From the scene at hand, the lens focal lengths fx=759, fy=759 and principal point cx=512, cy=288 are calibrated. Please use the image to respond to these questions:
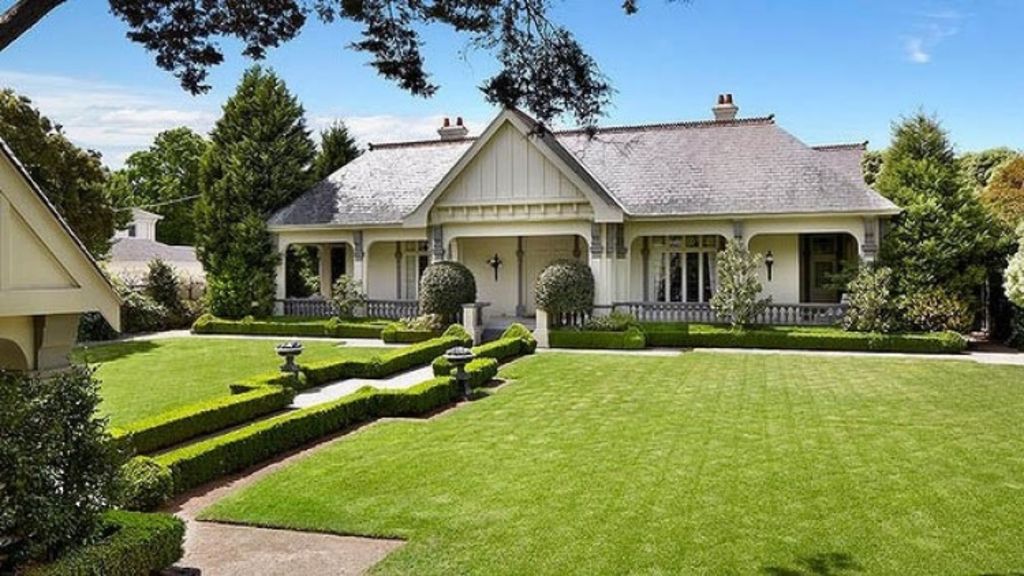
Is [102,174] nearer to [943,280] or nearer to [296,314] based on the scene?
[296,314]

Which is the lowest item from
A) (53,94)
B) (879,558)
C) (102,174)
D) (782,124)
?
(879,558)

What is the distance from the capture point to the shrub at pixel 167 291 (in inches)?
1223

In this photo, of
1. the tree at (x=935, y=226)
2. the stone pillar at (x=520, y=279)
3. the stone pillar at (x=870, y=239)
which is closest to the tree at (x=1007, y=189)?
the tree at (x=935, y=226)

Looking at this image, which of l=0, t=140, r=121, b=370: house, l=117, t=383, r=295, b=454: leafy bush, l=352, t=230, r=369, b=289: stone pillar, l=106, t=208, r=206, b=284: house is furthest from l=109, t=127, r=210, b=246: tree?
l=0, t=140, r=121, b=370: house

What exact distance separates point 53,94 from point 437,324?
16.6 m

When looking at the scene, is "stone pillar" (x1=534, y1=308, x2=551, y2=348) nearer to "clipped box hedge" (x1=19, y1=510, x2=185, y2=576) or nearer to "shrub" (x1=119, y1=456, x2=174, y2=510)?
"shrub" (x1=119, y1=456, x2=174, y2=510)

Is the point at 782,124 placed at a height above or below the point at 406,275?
above

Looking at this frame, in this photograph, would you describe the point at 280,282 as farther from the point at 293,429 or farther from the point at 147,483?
the point at 147,483

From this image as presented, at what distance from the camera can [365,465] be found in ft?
34.1

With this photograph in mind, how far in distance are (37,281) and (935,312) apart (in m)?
22.9

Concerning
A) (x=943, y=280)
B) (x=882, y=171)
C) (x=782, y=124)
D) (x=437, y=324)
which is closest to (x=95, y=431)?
(x=437, y=324)

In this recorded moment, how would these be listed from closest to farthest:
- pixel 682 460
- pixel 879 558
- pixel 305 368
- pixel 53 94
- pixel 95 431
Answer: pixel 95 431, pixel 879 558, pixel 53 94, pixel 682 460, pixel 305 368

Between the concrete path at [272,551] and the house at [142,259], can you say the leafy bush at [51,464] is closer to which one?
the concrete path at [272,551]

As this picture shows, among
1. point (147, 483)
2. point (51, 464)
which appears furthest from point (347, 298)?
point (51, 464)
